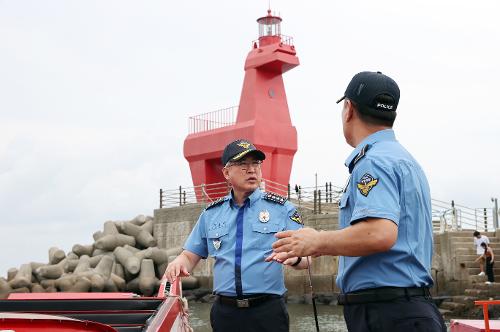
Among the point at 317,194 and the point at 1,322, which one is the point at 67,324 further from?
the point at 317,194

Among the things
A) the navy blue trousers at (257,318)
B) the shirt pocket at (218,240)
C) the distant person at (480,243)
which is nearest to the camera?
the navy blue trousers at (257,318)

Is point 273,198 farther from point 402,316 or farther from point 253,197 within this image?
point 402,316

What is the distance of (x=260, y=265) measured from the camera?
14.3ft

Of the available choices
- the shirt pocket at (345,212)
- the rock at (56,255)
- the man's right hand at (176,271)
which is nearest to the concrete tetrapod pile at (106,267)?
the rock at (56,255)

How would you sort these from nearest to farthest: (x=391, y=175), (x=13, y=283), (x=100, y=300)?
1. (x=391, y=175)
2. (x=100, y=300)
3. (x=13, y=283)

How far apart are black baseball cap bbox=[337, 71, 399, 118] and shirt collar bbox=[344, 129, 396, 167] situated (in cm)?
6

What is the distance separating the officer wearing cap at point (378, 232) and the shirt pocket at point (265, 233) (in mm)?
1546

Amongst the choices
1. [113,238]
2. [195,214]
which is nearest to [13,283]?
[113,238]

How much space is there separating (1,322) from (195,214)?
24061 millimetres

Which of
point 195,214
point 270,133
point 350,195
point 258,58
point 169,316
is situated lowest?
point 169,316

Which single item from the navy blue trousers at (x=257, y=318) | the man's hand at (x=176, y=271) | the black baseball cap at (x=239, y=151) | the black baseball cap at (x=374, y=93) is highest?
the black baseball cap at (x=239, y=151)

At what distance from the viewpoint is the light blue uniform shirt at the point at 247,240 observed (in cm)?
437

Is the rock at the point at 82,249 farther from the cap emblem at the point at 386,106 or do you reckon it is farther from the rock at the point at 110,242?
the cap emblem at the point at 386,106

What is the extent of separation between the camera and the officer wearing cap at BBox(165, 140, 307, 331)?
4332 mm
